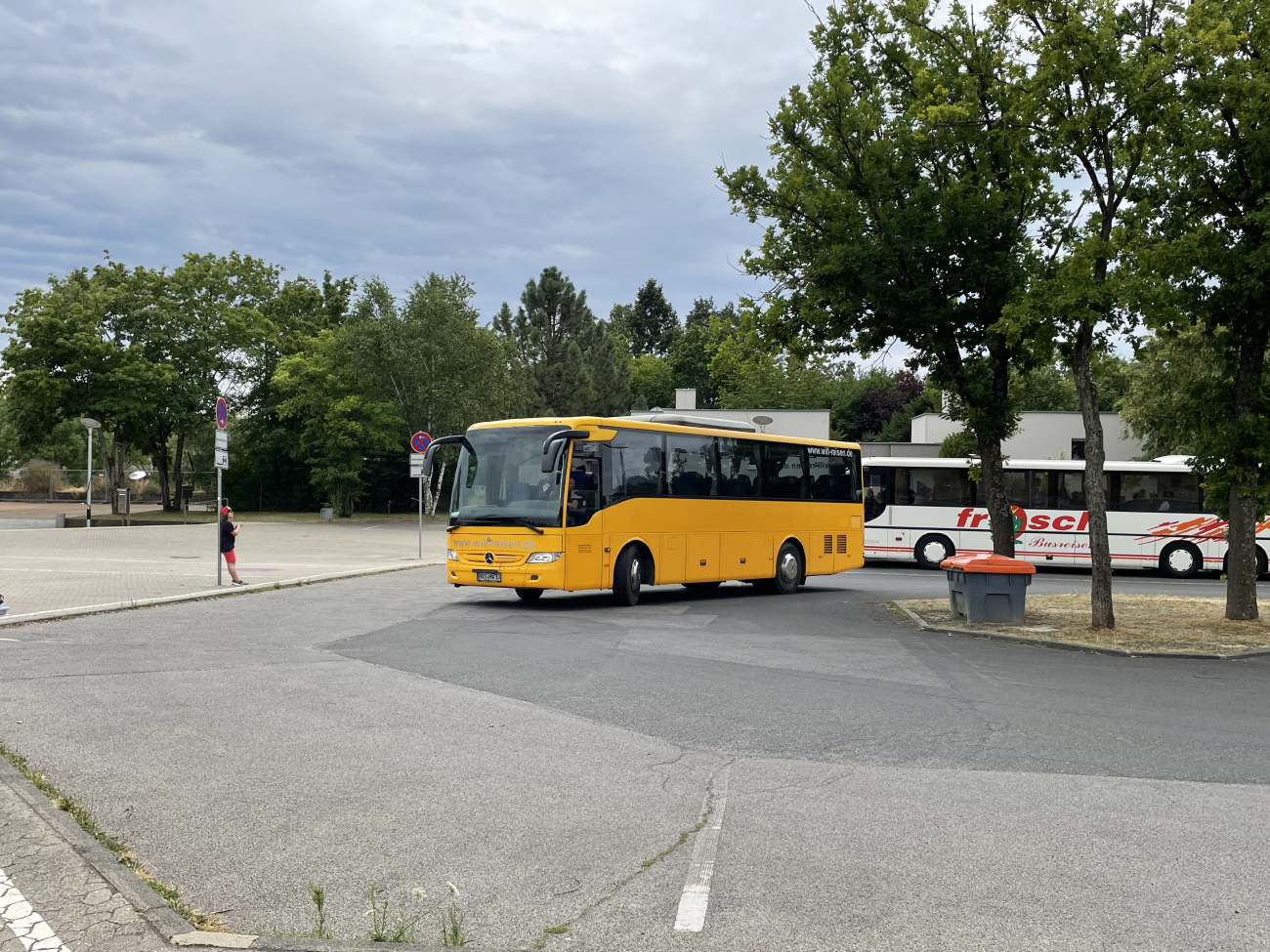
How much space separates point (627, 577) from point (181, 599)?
6.75 metres

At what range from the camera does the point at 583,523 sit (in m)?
17.7

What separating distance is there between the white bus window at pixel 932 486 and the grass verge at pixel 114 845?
83.9 ft

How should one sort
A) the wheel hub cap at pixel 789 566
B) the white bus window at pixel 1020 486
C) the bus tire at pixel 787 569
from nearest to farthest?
the bus tire at pixel 787 569
the wheel hub cap at pixel 789 566
the white bus window at pixel 1020 486

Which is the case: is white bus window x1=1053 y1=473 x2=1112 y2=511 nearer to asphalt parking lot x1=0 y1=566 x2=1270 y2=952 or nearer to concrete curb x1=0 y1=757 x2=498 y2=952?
asphalt parking lot x1=0 y1=566 x2=1270 y2=952

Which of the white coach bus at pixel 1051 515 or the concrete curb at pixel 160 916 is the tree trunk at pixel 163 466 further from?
the concrete curb at pixel 160 916

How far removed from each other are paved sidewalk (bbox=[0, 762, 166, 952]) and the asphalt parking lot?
0.31 meters

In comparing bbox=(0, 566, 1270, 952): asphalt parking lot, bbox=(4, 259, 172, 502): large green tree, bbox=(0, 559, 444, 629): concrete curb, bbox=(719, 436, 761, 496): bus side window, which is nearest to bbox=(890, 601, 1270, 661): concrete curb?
bbox=(0, 566, 1270, 952): asphalt parking lot

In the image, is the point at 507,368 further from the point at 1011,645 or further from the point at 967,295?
the point at 1011,645

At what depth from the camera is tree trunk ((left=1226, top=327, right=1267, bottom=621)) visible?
599 inches

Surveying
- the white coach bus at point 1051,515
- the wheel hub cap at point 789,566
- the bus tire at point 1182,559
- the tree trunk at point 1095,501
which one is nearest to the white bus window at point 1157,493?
the white coach bus at point 1051,515

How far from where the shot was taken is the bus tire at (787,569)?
73.0 feet

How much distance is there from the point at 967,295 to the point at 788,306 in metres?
2.81

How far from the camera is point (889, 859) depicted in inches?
203

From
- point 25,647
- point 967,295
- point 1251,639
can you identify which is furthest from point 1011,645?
point 25,647
